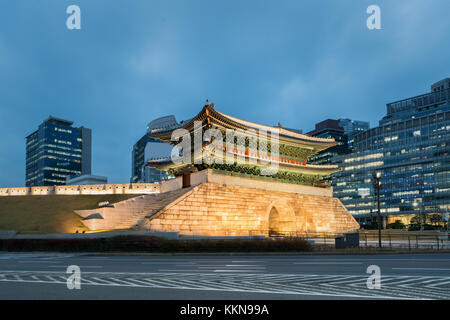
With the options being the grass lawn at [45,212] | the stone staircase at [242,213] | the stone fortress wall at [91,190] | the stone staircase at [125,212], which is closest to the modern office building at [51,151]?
the stone fortress wall at [91,190]

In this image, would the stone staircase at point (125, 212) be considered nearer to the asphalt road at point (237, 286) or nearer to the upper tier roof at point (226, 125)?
the upper tier roof at point (226, 125)

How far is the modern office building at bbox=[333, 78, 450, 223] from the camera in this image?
105688mm

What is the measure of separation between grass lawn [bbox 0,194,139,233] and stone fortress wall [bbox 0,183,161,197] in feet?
8.28

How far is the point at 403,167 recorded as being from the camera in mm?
114625

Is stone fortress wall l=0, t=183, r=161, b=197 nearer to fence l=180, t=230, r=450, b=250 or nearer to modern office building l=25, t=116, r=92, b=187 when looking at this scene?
fence l=180, t=230, r=450, b=250

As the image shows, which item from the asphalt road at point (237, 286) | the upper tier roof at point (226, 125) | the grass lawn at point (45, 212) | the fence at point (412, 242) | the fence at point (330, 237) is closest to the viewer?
the asphalt road at point (237, 286)

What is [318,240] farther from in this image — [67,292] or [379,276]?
[67,292]

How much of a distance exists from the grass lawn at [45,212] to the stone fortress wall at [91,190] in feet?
8.28

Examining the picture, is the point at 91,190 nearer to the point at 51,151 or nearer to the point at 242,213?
the point at 242,213

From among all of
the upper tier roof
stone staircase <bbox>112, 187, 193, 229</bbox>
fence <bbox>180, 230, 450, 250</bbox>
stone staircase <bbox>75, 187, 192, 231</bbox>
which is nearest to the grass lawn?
stone staircase <bbox>75, 187, 192, 231</bbox>

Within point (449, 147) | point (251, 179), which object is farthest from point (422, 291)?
point (449, 147)

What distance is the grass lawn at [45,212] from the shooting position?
3856 centimetres

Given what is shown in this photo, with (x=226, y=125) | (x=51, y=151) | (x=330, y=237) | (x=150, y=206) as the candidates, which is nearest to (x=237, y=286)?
(x=330, y=237)
